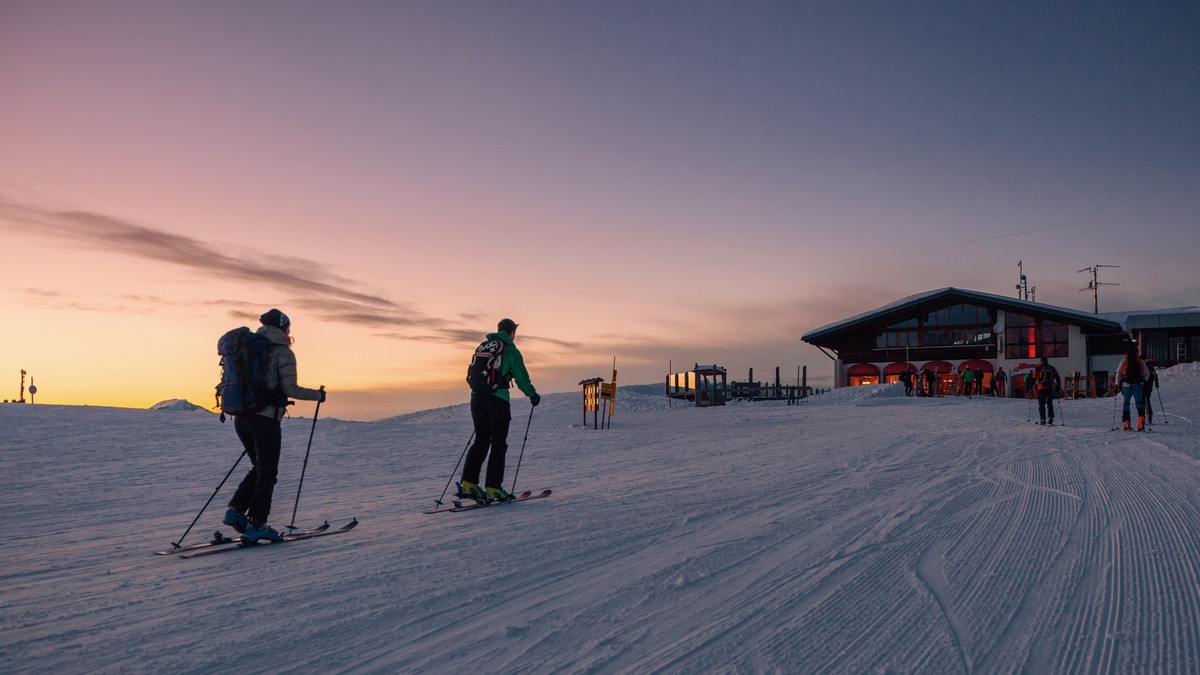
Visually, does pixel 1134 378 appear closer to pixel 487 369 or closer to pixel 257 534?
pixel 487 369

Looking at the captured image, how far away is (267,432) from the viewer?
18.1 ft

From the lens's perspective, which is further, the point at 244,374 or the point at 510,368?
the point at 510,368

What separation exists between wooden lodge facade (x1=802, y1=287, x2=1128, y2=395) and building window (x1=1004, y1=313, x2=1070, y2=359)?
2.1 inches

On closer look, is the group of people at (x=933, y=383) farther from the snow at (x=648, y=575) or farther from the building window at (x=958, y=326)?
the snow at (x=648, y=575)

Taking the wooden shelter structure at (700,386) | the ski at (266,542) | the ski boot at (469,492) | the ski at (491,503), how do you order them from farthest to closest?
the wooden shelter structure at (700,386)
the ski boot at (469,492)
the ski at (491,503)
the ski at (266,542)

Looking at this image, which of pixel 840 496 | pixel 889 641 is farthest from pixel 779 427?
pixel 889 641

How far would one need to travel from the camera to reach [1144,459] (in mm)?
9906

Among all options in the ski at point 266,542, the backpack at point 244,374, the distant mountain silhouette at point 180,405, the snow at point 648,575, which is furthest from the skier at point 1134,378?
the distant mountain silhouette at point 180,405

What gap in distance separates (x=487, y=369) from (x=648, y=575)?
11.5 feet

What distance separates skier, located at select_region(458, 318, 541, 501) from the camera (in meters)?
7.09

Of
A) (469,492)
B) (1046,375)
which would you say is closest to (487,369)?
(469,492)

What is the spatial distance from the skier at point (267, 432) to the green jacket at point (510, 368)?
2023 mm

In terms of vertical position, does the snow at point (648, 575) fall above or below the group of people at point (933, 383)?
below

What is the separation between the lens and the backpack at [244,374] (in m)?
5.33
